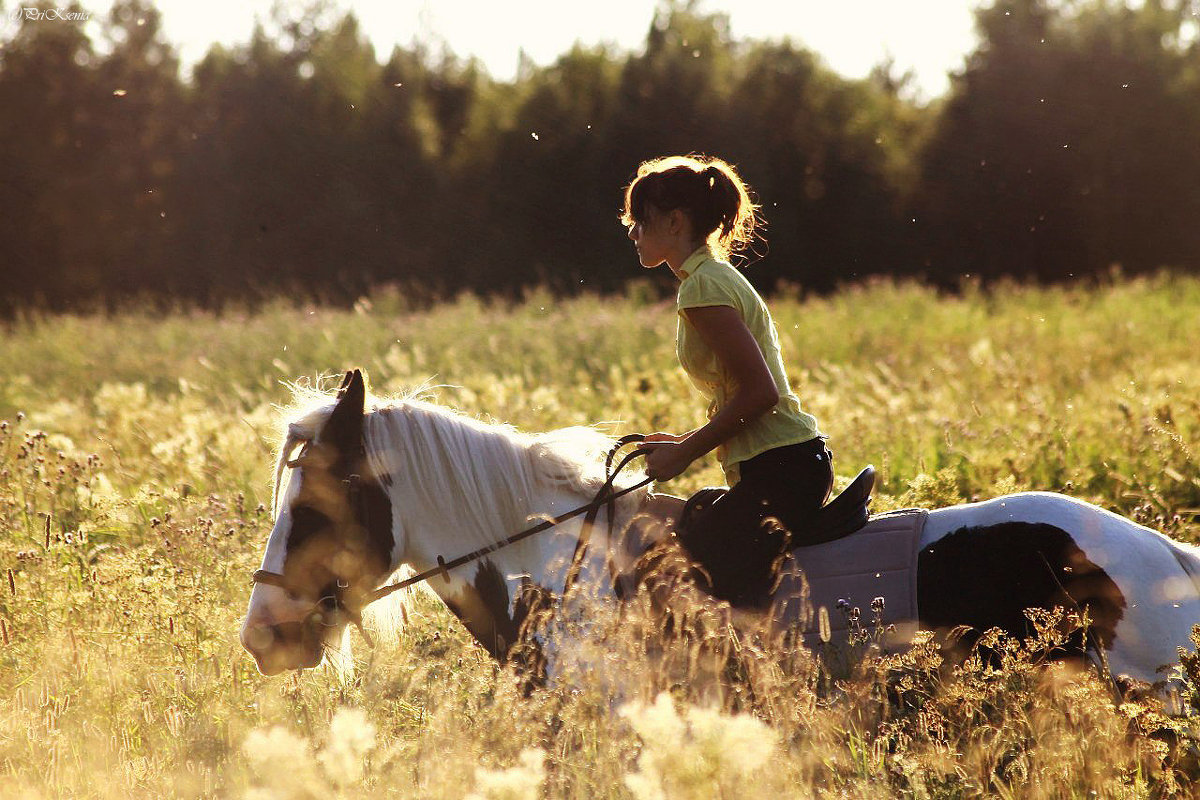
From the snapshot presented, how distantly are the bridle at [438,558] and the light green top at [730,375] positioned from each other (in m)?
0.32

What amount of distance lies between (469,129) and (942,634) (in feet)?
114

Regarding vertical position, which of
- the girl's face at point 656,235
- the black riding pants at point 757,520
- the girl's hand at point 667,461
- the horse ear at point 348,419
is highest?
the girl's face at point 656,235

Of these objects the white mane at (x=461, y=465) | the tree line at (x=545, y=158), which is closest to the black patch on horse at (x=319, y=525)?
the white mane at (x=461, y=465)

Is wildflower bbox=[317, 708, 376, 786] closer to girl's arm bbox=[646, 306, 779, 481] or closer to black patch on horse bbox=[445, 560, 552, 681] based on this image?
black patch on horse bbox=[445, 560, 552, 681]

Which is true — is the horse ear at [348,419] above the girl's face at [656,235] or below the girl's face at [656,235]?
below

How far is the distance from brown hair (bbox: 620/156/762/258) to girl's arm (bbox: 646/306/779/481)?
377 millimetres

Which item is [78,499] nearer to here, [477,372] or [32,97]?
[477,372]

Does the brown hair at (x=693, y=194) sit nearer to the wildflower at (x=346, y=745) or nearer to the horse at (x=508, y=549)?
the horse at (x=508, y=549)

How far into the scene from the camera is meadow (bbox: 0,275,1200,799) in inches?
118

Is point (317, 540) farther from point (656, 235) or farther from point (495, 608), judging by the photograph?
point (656, 235)

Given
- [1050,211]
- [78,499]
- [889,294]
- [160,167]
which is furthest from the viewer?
[160,167]

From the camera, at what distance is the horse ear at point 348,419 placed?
3.45 m

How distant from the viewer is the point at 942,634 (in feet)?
11.6

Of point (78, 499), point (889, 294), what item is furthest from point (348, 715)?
point (889, 294)
